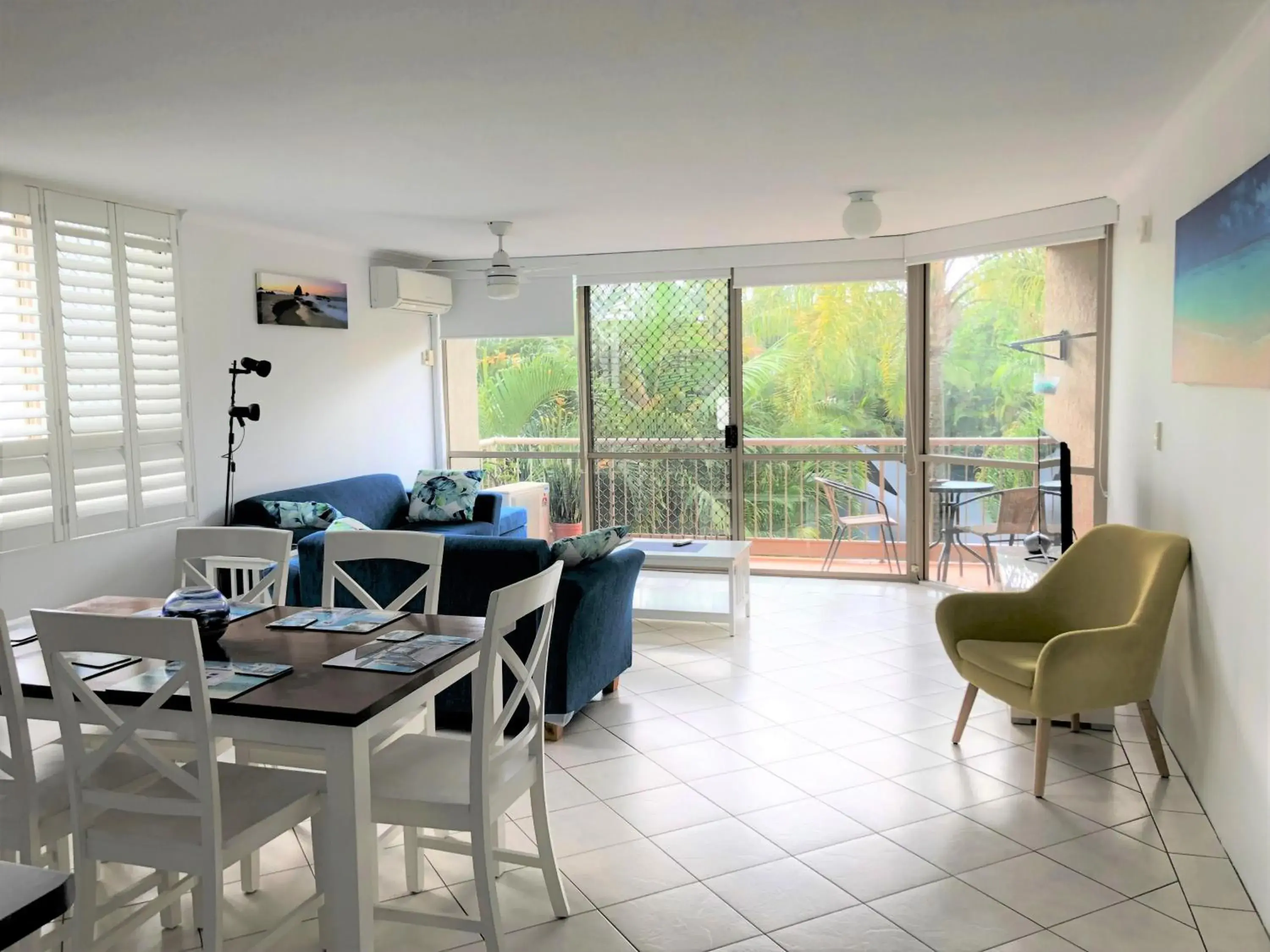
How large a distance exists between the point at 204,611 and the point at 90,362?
8.33 feet

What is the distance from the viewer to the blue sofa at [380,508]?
5289 millimetres

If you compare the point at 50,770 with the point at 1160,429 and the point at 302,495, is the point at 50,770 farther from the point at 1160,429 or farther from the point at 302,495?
the point at 1160,429

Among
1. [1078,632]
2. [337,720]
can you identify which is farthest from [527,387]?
[337,720]

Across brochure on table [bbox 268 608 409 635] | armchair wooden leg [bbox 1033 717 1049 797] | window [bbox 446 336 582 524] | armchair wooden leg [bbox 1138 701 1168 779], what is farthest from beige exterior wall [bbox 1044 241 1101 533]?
brochure on table [bbox 268 608 409 635]

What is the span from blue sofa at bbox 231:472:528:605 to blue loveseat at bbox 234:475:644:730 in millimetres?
1142

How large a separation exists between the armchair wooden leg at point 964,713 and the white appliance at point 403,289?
4557mm

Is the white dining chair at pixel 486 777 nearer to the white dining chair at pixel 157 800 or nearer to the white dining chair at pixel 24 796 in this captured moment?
the white dining chair at pixel 157 800

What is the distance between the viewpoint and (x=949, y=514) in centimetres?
629

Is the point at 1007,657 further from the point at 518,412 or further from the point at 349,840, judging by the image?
the point at 518,412

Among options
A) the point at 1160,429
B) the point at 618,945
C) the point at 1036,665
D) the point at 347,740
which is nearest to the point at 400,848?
the point at 618,945

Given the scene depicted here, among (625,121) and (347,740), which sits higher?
(625,121)

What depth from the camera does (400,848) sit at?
9.66 ft

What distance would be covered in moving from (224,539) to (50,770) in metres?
0.95

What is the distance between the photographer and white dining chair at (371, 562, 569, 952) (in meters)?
2.21
